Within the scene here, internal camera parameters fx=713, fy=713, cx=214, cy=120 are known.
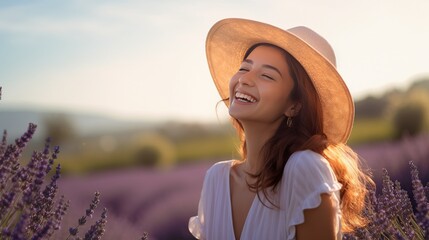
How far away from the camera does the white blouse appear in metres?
2.34

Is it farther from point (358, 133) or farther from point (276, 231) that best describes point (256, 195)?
point (358, 133)

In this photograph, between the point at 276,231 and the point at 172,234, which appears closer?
the point at 276,231

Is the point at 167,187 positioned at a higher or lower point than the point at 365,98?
higher

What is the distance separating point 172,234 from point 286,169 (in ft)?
10.9

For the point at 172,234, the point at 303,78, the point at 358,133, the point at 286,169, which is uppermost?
the point at 303,78

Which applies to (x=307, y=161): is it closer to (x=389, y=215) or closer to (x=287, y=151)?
(x=287, y=151)

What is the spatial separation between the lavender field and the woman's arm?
1.75 meters

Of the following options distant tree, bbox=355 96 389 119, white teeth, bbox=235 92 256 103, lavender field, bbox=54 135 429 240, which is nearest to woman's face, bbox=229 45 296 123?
white teeth, bbox=235 92 256 103

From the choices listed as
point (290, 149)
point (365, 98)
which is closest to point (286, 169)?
point (290, 149)

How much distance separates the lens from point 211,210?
9.45 feet

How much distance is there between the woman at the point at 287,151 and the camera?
93.3 inches

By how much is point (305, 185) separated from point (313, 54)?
0.53m

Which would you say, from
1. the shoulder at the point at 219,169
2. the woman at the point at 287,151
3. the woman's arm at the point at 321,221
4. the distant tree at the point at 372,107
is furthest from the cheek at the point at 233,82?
the distant tree at the point at 372,107

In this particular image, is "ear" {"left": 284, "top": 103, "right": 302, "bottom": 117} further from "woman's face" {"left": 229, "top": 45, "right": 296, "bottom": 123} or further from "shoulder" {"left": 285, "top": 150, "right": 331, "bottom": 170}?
"shoulder" {"left": 285, "top": 150, "right": 331, "bottom": 170}
